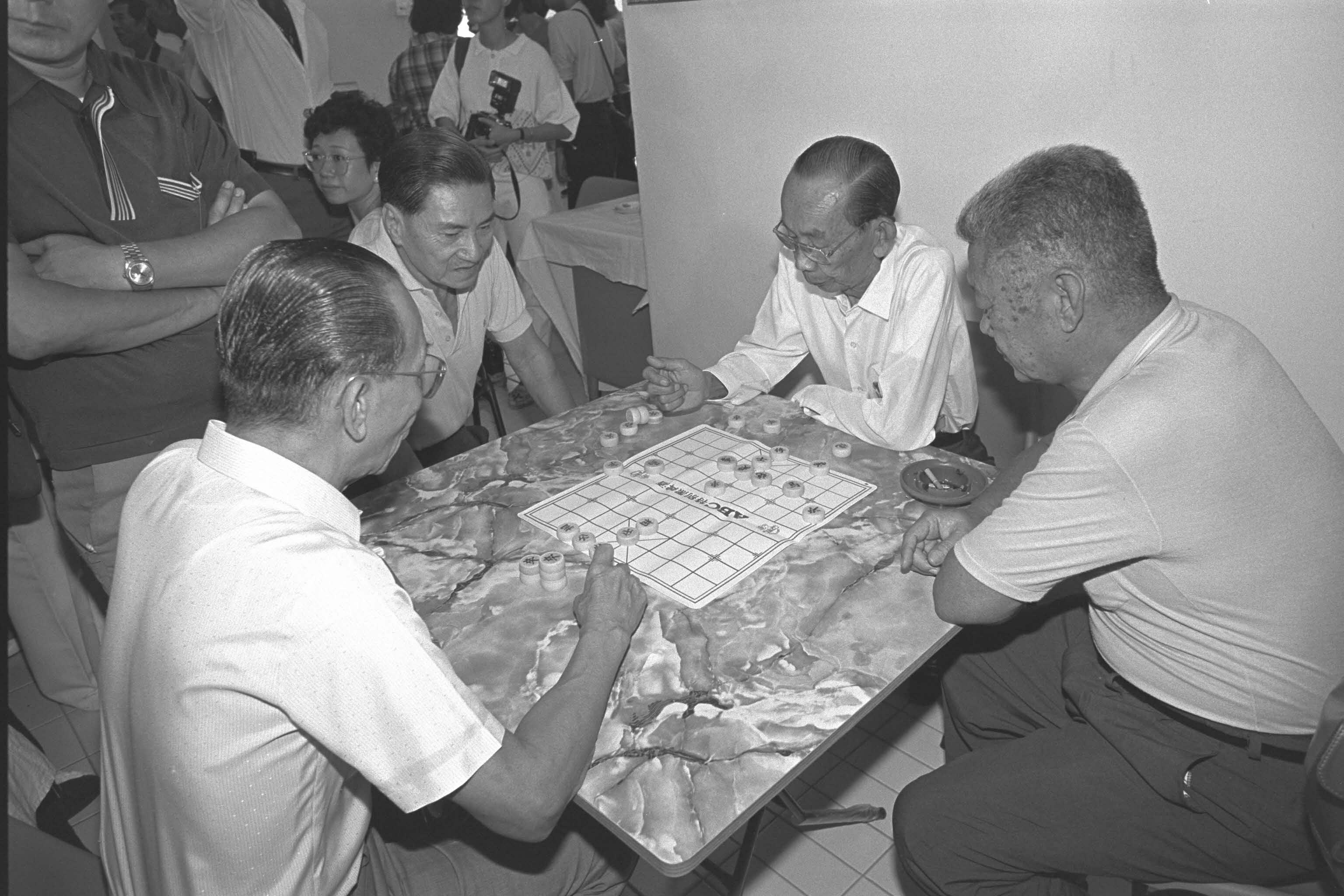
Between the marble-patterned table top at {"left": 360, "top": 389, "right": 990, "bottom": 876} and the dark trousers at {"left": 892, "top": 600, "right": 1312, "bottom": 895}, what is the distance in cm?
30

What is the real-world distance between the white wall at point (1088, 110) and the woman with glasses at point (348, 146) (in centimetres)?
105

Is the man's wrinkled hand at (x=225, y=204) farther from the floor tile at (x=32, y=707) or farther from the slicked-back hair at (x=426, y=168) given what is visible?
the floor tile at (x=32, y=707)

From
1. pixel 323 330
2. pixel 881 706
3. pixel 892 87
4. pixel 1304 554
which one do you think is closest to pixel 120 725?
pixel 323 330

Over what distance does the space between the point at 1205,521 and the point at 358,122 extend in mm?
2664

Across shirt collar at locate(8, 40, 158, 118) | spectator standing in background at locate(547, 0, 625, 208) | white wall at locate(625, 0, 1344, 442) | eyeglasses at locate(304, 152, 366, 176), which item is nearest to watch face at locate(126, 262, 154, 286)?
shirt collar at locate(8, 40, 158, 118)

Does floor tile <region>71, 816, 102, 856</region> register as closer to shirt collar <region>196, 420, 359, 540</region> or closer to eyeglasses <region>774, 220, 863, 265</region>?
shirt collar <region>196, 420, 359, 540</region>

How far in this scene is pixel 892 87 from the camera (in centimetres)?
262

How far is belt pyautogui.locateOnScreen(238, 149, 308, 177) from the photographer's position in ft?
14.0

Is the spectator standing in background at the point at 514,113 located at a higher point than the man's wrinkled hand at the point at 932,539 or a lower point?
higher

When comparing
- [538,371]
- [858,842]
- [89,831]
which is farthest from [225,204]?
[858,842]

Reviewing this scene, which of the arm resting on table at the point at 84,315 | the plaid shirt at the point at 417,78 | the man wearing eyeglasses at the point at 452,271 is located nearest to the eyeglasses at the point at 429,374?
the man wearing eyeglasses at the point at 452,271

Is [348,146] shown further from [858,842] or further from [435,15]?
[435,15]

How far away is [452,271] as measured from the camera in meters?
2.24

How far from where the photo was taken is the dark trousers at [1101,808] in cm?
135
